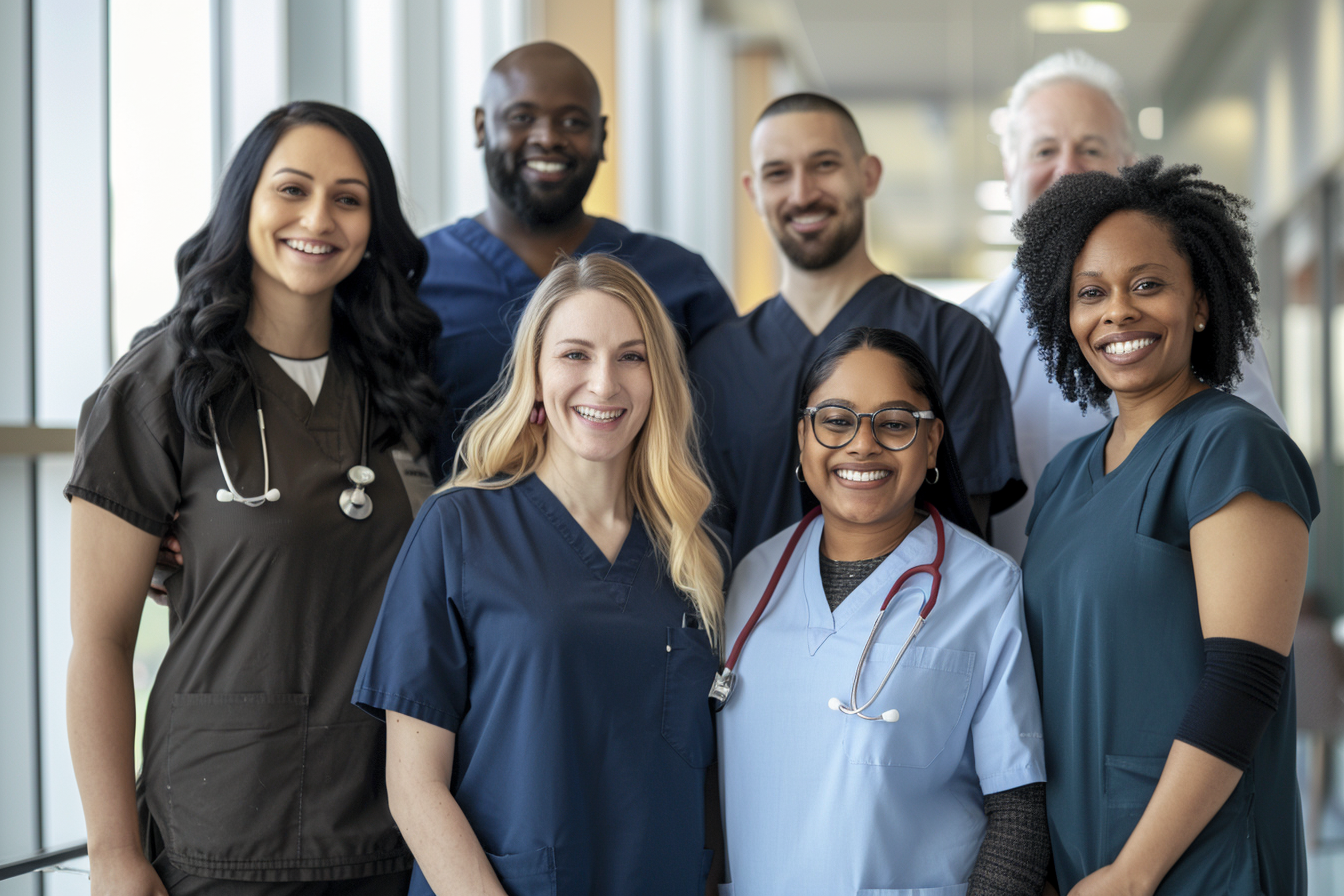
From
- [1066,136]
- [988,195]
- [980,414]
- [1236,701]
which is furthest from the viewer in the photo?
[988,195]

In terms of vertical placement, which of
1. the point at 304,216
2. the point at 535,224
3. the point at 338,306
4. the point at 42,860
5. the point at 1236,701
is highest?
the point at 535,224

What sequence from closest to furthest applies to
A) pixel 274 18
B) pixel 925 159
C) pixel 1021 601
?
pixel 1021 601 < pixel 274 18 < pixel 925 159

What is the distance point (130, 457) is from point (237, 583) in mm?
229

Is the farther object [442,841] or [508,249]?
[508,249]

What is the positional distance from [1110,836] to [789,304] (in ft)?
3.93

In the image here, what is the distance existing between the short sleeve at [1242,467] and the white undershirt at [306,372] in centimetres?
126

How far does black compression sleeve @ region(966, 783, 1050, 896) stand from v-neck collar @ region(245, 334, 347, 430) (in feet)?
3.65

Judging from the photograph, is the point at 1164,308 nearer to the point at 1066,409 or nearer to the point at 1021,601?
the point at 1021,601

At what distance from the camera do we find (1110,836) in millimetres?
1467

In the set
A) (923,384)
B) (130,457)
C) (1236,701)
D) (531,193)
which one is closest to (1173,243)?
(923,384)

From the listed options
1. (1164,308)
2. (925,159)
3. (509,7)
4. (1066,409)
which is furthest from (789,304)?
(925,159)

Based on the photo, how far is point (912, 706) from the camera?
1500mm

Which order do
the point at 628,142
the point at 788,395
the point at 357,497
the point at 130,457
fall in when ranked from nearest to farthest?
the point at 130,457
the point at 357,497
the point at 788,395
the point at 628,142

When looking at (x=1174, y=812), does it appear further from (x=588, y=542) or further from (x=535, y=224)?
(x=535, y=224)
